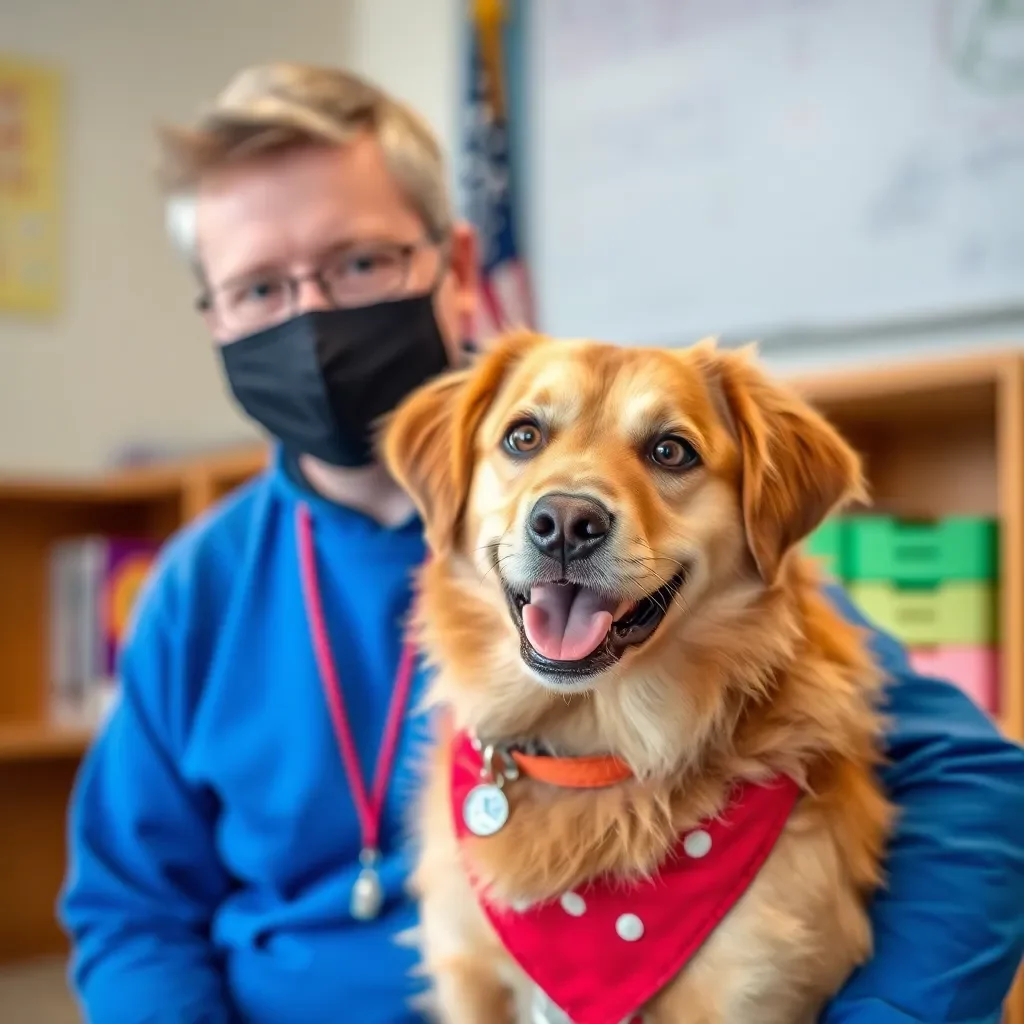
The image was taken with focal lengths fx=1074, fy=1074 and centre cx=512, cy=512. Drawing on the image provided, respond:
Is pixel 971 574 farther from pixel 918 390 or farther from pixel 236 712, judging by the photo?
pixel 236 712

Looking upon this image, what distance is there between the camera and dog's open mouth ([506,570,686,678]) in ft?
2.96

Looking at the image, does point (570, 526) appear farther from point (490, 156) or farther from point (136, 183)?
point (136, 183)

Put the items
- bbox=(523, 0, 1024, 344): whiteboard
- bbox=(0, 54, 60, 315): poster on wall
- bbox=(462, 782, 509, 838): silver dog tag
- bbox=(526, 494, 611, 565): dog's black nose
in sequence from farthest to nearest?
bbox=(0, 54, 60, 315): poster on wall, bbox=(523, 0, 1024, 344): whiteboard, bbox=(462, 782, 509, 838): silver dog tag, bbox=(526, 494, 611, 565): dog's black nose

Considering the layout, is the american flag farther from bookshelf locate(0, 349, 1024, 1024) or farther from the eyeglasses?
the eyeglasses

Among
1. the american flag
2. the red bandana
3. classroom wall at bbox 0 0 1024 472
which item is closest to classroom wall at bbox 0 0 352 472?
classroom wall at bbox 0 0 1024 472

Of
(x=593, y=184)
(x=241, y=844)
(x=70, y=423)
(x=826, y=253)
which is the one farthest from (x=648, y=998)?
(x=70, y=423)

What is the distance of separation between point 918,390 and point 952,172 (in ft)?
1.83

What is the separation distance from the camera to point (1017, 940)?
3.10 ft

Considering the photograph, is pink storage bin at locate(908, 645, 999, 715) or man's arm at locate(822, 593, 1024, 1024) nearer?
man's arm at locate(822, 593, 1024, 1024)

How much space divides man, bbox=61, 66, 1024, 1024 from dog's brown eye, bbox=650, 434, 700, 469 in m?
0.33

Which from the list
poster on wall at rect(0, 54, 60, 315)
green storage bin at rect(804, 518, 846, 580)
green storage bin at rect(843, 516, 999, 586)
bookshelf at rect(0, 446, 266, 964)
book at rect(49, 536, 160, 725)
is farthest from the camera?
poster on wall at rect(0, 54, 60, 315)

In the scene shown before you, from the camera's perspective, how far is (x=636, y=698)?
100cm

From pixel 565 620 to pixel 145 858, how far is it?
2.19 ft

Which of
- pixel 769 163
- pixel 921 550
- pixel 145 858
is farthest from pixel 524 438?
pixel 769 163
